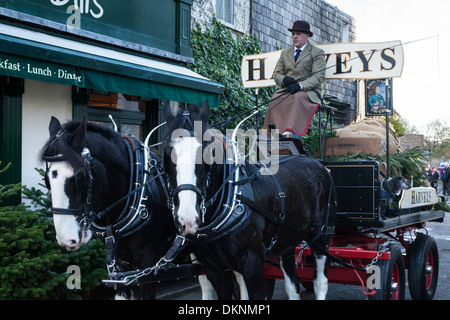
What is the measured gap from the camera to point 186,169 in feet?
9.59

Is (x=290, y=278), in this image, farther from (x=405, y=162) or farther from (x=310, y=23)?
(x=310, y=23)

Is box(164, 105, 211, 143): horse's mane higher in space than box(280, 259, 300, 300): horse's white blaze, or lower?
higher

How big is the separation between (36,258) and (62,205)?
1664mm

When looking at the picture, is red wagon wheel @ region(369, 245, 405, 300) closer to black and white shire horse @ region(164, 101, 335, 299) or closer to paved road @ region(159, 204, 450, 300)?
black and white shire horse @ region(164, 101, 335, 299)

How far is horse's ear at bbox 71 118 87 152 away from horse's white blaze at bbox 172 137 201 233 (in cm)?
61

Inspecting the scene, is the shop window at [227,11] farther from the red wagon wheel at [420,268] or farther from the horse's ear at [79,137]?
the horse's ear at [79,137]

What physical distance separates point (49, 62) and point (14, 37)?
51 cm

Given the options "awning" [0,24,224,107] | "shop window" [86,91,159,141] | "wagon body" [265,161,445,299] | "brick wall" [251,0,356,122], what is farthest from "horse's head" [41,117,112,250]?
"brick wall" [251,0,356,122]

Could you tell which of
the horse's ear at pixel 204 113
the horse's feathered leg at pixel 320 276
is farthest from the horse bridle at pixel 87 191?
the horse's feathered leg at pixel 320 276

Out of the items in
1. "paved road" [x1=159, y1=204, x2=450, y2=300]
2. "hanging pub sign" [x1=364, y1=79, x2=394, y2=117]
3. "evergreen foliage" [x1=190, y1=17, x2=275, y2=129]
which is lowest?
"paved road" [x1=159, y1=204, x2=450, y2=300]

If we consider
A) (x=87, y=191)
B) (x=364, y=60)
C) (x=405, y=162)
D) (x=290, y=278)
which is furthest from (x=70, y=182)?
(x=405, y=162)

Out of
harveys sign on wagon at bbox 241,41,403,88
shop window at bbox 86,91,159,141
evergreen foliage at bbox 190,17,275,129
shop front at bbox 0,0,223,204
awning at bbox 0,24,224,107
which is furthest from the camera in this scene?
evergreen foliage at bbox 190,17,275,129

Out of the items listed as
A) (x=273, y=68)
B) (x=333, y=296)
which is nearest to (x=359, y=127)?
(x=273, y=68)

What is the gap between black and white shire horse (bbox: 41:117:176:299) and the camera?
9.64 ft
